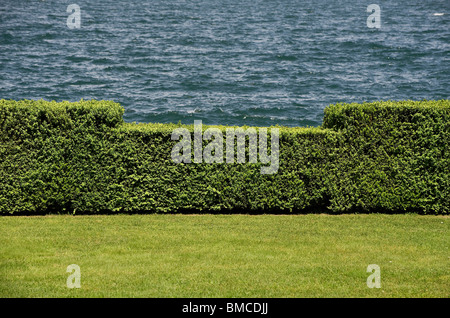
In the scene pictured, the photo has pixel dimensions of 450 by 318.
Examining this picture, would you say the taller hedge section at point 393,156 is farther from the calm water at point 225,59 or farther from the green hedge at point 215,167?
the calm water at point 225,59

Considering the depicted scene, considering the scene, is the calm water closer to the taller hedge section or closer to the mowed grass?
the taller hedge section

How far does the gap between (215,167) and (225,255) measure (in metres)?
3.32

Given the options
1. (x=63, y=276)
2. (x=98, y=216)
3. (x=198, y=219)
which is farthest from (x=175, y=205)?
(x=63, y=276)

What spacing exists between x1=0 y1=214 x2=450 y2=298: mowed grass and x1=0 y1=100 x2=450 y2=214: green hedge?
0.44 metres

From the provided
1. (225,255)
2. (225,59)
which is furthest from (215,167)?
(225,59)

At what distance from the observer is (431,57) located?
121 ft

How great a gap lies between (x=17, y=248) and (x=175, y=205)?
13.4 ft

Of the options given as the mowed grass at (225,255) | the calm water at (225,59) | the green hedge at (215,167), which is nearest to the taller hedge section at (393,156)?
the green hedge at (215,167)

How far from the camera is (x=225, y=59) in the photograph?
3719 centimetres

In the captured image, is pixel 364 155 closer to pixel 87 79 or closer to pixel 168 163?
pixel 168 163

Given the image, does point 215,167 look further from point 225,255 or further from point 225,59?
point 225,59

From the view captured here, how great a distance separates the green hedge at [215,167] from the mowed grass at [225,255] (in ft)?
1.45

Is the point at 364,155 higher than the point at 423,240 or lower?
higher

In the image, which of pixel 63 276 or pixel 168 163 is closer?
pixel 63 276
